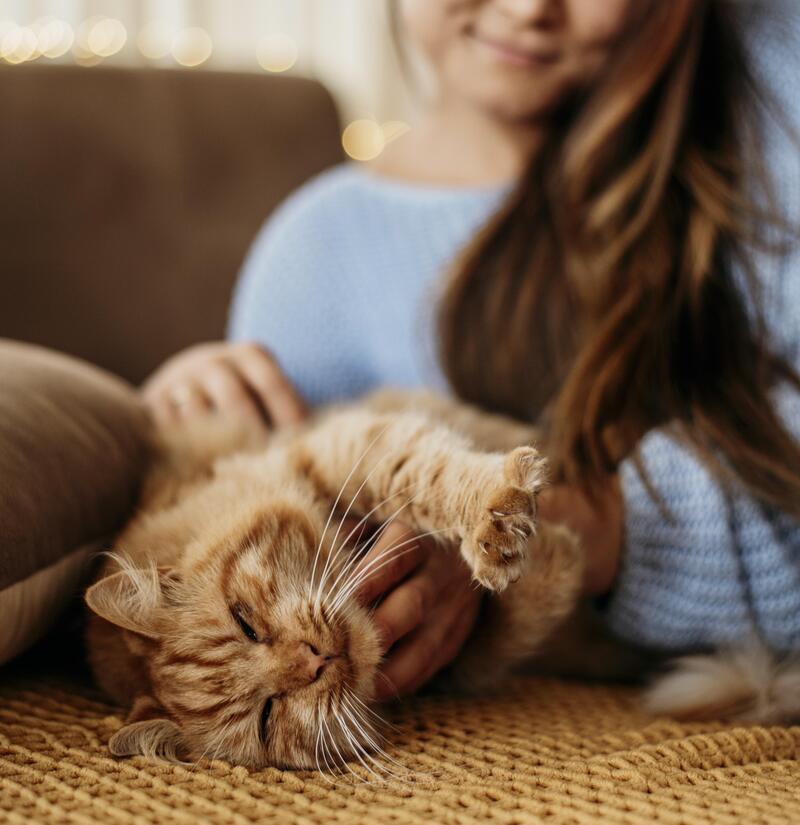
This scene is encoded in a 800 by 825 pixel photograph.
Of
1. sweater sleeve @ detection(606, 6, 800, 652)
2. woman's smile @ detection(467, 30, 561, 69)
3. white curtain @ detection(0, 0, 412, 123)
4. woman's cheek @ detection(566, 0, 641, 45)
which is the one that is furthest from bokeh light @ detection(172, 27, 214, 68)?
sweater sleeve @ detection(606, 6, 800, 652)

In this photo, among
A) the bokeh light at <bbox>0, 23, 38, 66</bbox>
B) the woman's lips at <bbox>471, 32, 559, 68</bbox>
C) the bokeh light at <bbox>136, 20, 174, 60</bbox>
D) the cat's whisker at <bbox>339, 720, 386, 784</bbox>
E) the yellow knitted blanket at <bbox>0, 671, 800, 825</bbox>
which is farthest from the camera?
the bokeh light at <bbox>136, 20, 174, 60</bbox>

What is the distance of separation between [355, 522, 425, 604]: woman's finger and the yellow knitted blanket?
5.8 inches

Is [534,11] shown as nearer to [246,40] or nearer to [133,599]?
[133,599]

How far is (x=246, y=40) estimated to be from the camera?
275cm

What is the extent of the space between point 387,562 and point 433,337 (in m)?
0.67

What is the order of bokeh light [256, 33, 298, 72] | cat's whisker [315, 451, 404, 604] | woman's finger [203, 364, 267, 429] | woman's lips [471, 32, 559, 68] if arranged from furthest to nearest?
bokeh light [256, 33, 298, 72]
woman's lips [471, 32, 559, 68]
woman's finger [203, 364, 267, 429]
cat's whisker [315, 451, 404, 604]

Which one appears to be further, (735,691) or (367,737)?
(735,691)

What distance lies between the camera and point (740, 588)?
3.50 ft

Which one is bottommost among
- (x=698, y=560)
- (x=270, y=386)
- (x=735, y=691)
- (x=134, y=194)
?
(x=735, y=691)

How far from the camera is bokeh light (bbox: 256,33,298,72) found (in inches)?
109

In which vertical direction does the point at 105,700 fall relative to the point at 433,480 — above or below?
below

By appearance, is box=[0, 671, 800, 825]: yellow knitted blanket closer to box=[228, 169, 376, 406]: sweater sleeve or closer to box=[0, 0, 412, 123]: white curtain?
box=[228, 169, 376, 406]: sweater sleeve

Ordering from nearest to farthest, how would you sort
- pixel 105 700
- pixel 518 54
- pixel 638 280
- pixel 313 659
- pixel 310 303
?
pixel 313 659 → pixel 105 700 → pixel 638 280 → pixel 518 54 → pixel 310 303

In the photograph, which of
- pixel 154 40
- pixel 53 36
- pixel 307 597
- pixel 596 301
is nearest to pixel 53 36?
pixel 53 36
